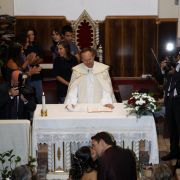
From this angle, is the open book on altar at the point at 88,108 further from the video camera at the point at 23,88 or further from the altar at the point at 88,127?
the video camera at the point at 23,88

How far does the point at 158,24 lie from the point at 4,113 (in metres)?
7.67

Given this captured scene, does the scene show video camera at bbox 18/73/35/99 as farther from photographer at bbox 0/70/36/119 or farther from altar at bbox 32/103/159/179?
altar at bbox 32/103/159/179

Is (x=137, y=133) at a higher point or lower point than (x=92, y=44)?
lower

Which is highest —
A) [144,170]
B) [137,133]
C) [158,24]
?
[158,24]

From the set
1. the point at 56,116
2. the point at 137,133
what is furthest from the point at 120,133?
the point at 56,116

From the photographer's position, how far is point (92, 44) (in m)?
13.9

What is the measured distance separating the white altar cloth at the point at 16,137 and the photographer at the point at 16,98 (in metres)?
0.43

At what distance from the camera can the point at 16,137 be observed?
663 cm

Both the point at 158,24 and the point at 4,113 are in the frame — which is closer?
the point at 4,113

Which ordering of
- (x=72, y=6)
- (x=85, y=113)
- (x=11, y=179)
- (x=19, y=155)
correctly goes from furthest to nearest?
(x=72, y=6) → (x=85, y=113) → (x=19, y=155) → (x=11, y=179)

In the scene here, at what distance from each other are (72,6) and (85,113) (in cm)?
718

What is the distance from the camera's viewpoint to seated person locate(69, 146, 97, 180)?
523 centimetres

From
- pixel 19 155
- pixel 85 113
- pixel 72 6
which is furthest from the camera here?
pixel 72 6

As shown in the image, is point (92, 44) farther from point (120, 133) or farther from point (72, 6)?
point (120, 133)
